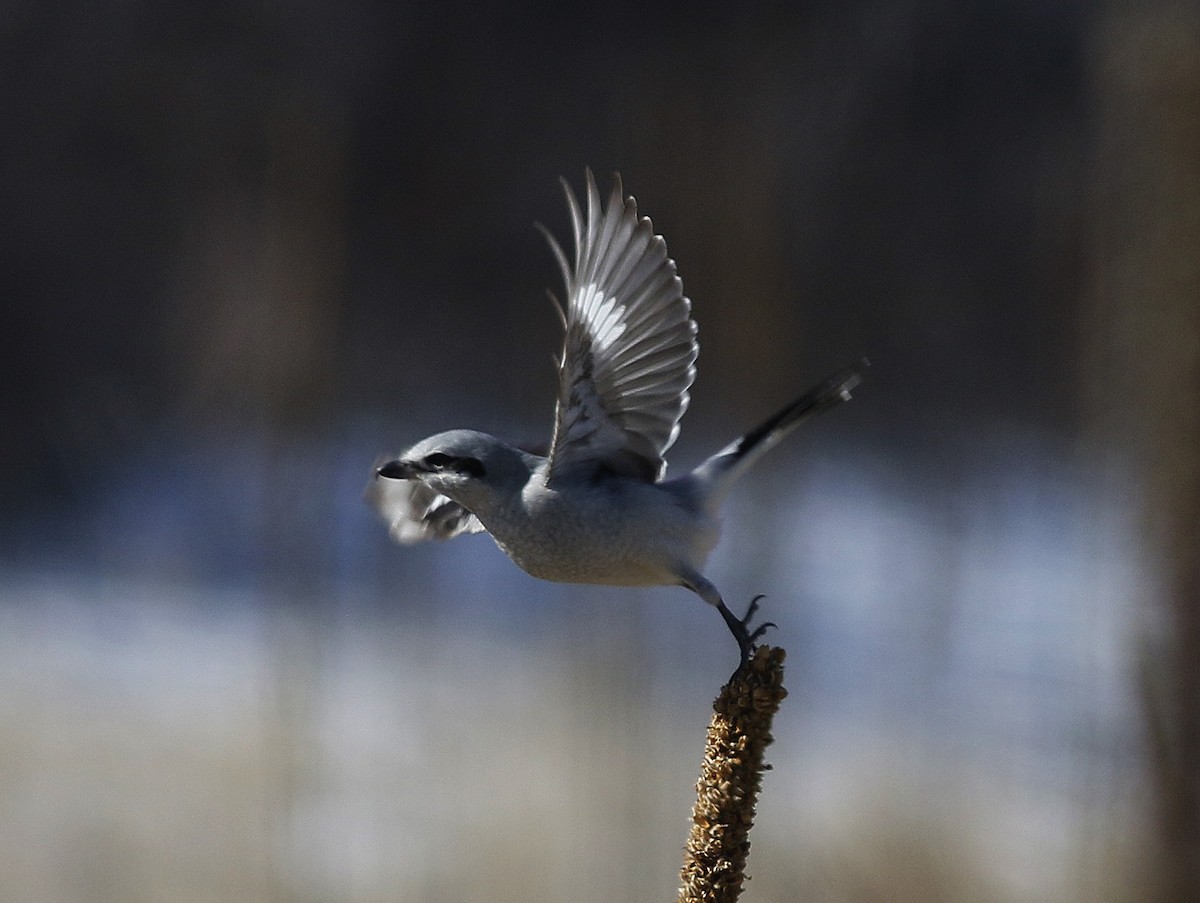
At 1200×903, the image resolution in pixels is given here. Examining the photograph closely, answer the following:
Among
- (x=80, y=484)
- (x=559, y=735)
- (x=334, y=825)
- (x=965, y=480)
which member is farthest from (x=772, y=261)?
(x=80, y=484)

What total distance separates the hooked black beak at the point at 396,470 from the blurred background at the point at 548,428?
72cm

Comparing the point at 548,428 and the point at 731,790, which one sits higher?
the point at 548,428

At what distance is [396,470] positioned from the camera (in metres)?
0.67

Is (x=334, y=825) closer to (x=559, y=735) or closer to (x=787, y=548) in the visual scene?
(x=559, y=735)

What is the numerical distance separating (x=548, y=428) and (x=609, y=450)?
823 mm

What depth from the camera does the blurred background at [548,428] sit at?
1242mm

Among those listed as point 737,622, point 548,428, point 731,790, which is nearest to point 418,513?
point 737,622

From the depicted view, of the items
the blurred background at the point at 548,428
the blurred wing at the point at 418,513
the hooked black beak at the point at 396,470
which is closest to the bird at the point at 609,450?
the hooked black beak at the point at 396,470

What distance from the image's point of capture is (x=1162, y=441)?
1.10 m

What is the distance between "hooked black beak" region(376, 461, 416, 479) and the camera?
672 millimetres

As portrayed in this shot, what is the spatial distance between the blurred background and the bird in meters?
0.59

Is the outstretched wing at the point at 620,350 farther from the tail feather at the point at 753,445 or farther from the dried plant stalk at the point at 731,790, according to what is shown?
the dried plant stalk at the point at 731,790

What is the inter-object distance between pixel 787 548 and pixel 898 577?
13cm

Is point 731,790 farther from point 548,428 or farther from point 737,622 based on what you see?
point 548,428
